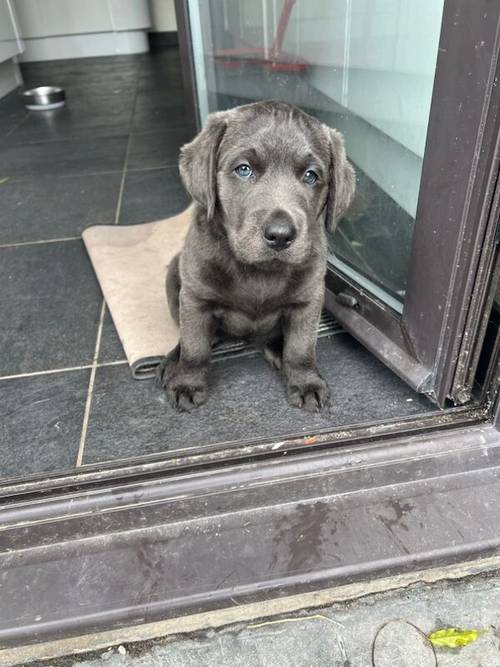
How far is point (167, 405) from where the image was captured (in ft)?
6.96

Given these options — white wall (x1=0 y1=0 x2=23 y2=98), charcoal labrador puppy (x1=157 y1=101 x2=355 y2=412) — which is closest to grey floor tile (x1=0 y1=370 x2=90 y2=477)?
charcoal labrador puppy (x1=157 y1=101 x2=355 y2=412)

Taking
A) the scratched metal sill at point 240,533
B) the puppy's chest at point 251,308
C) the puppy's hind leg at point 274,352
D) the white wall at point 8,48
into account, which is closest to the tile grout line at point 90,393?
the scratched metal sill at point 240,533

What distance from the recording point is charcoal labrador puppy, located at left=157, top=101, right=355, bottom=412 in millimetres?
1812

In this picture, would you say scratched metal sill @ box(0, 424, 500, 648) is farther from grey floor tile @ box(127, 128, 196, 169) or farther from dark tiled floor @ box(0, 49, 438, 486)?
grey floor tile @ box(127, 128, 196, 169)

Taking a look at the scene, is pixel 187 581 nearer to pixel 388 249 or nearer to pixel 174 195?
pixel 388 249

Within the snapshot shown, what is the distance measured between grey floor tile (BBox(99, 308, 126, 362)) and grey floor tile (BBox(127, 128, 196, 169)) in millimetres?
2387

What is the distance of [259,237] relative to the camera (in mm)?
1770

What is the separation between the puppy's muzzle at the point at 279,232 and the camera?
1.73 metres

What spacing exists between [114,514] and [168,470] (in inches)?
8.0

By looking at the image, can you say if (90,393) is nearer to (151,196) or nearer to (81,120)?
(151,196)

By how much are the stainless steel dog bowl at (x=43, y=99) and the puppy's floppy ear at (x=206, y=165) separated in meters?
5.58

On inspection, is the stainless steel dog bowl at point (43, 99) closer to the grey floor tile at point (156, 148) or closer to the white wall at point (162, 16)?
the grey floor tile at point (156, 148)

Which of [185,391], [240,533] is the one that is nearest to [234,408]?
[185,391]

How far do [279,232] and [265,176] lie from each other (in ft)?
0.76
